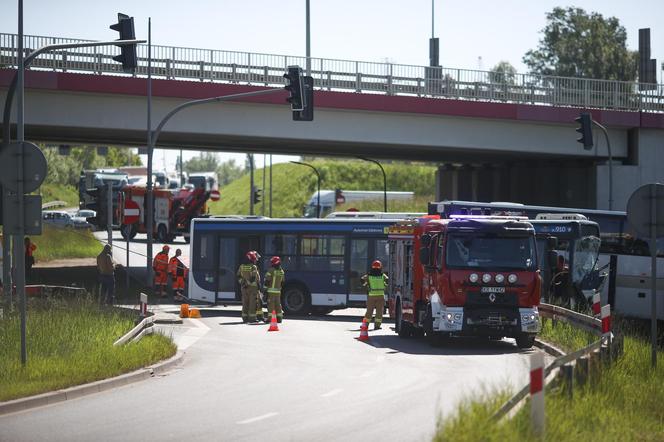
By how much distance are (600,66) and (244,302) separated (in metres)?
88.2

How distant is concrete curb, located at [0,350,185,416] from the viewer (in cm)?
1373

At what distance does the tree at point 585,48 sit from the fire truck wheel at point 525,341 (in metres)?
91.3

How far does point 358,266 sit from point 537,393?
22.8 metres

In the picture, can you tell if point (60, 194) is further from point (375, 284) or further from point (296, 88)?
point (375, 284)

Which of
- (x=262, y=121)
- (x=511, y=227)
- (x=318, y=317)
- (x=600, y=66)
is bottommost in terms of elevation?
(x=318, y=317)

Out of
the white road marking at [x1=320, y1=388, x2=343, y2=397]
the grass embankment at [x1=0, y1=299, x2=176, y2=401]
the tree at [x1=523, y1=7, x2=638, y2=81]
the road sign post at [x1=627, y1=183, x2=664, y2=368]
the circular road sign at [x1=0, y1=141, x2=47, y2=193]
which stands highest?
the tree at [x1=523, y1=7, x2=638, y2=81]

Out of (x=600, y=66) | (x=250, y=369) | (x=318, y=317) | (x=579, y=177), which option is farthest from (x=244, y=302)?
(x=600, y=66)

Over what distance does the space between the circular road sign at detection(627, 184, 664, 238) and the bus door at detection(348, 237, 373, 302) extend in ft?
56.4

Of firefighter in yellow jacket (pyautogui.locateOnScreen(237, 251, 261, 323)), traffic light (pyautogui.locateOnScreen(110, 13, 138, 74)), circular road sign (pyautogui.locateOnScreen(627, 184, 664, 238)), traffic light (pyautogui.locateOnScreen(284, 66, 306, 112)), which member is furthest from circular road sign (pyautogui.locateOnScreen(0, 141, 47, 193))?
traffic light (pyautogui.locateOnScreen(284, 66, 306, 112))

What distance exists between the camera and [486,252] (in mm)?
22078

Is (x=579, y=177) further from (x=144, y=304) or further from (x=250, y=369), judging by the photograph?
(x=250, y=369)

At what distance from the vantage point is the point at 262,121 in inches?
1638

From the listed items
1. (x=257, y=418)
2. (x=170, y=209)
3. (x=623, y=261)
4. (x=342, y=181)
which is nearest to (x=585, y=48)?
(x=342, y=181)

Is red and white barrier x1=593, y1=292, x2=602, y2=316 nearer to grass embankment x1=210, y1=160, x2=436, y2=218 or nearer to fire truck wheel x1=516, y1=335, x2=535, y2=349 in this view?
fire truck wheel x1=516, y1=335, x2=535, y2=349
